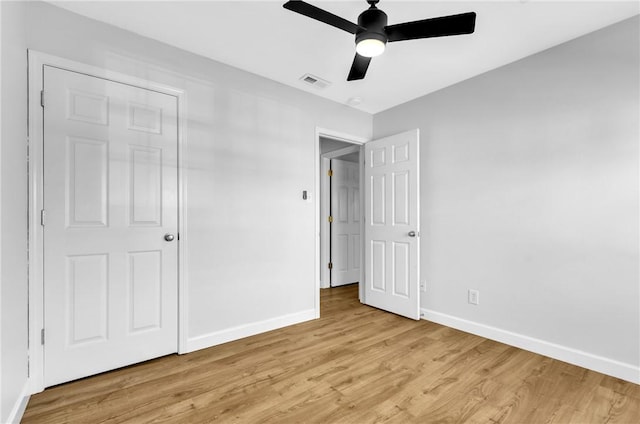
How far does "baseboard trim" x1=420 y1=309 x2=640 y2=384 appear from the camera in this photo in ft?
6.73

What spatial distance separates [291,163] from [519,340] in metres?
2.66

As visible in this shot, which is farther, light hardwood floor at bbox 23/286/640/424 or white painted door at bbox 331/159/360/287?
white painted door at bbox 331/159/360/287

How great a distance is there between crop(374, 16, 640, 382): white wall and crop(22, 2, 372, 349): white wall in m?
1.44

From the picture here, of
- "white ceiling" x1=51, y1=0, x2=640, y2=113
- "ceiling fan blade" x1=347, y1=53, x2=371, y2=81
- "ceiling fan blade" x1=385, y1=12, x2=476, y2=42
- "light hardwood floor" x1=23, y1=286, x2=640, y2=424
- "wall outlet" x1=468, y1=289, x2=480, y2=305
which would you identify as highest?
"white ceiling" x1=51, y1=0, x2=640, y2=113

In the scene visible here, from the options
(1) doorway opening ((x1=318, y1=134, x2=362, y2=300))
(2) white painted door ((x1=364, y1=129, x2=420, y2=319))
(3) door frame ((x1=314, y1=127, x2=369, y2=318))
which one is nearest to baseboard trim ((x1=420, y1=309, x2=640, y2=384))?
(2) white painted door ((x1=364, y1=129, x2=420, y2=319))

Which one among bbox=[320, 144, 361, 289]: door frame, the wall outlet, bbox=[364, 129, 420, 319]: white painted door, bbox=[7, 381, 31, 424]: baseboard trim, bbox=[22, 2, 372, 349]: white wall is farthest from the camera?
bbox=[320, 144, 361, 289]: door frame

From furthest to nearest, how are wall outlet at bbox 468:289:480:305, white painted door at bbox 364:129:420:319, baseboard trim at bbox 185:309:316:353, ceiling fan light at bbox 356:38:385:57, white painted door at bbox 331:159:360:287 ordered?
white painted door at bbox 331:159:360:287
white painted door at bbox 364:129:420:319
wall outlet at bbox 468:289:480:305
baseboard trim at bbox 185:309:316:353
ceiling fan light at bbox 356:38:385:57

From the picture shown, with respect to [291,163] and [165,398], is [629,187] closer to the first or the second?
[291,163]

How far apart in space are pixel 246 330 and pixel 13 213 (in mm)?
1871

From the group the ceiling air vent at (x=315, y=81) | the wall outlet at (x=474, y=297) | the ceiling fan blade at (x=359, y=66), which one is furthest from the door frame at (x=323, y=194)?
the wall outlet at (x=474, y=297)

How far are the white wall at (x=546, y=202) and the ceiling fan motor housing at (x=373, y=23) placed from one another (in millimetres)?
1638

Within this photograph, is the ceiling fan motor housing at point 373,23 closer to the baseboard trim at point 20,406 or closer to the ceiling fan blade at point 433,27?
the ceiling fan blade at point 433,27

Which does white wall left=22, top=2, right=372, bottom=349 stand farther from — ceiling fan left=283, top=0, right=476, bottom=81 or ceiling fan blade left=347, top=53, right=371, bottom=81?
ceiling fan left=283, top=0, right=476, bottom=81

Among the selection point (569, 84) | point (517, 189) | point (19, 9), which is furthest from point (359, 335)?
point (19, 9)
